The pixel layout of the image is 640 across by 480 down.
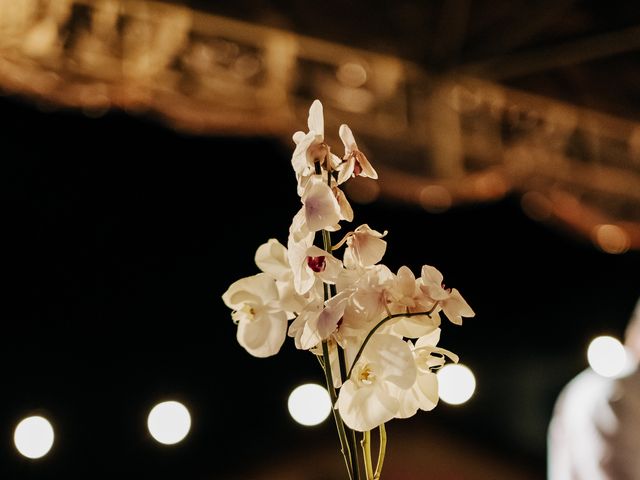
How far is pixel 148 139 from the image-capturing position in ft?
9.11

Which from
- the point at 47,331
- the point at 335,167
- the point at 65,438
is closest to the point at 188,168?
the point at 47,331

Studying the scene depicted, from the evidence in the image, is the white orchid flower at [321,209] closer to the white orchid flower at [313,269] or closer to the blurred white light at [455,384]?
the white orchid flower at [313,269]

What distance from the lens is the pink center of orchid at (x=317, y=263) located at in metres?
0.66

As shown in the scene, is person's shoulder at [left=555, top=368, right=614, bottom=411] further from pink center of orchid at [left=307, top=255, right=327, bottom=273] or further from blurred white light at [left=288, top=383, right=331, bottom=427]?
blurred white light at [left=288, top=383, right=331, bottom=427]

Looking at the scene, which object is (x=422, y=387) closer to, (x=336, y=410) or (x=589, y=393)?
(x=336, y=410)

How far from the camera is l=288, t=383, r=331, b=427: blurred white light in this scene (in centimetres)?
259

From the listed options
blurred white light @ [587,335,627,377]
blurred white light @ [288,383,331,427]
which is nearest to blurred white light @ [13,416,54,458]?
blurred white light @ [288,383,331,427]

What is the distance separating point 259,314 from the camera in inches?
28.2

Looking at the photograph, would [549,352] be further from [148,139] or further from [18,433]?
[18,433]

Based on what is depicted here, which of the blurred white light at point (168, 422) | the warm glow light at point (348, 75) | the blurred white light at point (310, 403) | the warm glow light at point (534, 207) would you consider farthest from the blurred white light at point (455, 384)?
the warm glow light at point (348, 75)

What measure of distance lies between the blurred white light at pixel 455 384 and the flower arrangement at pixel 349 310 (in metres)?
2.21

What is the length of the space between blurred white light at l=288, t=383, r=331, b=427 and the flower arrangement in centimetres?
190

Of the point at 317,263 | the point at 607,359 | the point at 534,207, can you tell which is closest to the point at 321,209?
the point at 317,263

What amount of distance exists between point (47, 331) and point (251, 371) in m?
0.80
